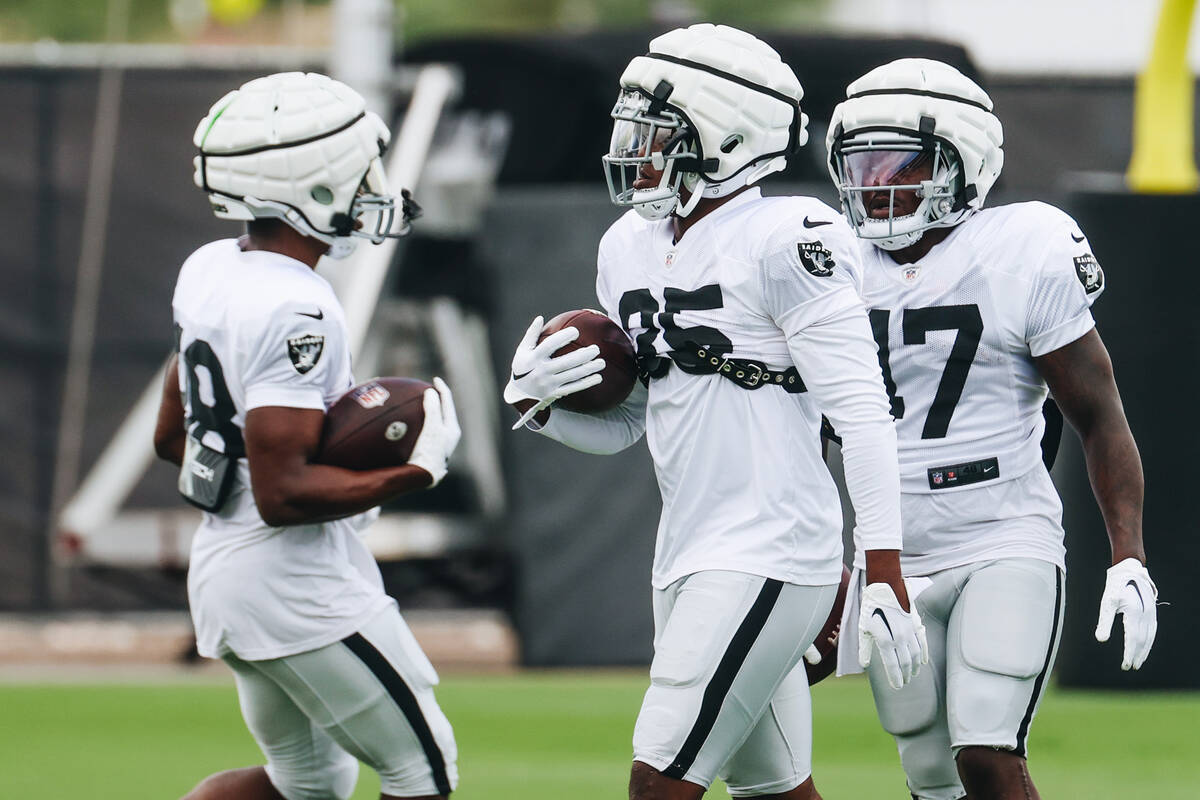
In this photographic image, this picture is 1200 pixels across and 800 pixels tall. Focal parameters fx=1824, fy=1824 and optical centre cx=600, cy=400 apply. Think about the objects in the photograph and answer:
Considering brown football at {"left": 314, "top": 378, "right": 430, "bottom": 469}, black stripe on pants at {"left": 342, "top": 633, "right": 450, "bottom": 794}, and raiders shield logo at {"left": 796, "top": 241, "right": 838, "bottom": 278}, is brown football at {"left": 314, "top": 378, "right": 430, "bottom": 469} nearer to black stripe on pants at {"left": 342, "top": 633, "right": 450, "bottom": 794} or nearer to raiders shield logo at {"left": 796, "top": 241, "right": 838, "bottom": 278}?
black stripe on pants at {"left": 342, "top": 633, "right": 450, "bottom": 794}

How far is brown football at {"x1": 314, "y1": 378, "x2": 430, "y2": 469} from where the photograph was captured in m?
3.97

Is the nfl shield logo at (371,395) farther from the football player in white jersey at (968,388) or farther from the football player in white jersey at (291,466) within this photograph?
the football player in white jersey at (968,388)

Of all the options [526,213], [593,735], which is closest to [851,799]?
[593,735]

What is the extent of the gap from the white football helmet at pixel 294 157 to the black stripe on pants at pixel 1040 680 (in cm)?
176

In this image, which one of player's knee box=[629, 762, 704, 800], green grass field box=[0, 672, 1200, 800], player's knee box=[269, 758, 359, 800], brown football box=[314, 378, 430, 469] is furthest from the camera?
green grass field box=[0, 672, 1200, 800]

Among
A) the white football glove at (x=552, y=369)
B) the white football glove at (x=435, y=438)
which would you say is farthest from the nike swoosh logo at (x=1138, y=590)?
the white football glove at (x=435, y=438)

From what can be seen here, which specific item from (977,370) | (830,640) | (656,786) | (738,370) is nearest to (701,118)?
(738,370)

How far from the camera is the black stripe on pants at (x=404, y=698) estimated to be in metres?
3.99

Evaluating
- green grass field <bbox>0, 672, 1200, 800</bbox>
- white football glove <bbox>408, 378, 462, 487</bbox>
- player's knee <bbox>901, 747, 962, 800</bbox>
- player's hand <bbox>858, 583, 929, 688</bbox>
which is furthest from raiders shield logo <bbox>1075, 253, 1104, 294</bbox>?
green grass field <bbox>0, 672, 1200, 800</bbox>

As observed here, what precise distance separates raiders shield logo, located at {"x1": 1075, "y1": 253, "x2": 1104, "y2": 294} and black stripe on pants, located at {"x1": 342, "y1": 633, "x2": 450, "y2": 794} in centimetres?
174

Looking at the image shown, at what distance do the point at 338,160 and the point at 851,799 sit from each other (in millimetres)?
3073

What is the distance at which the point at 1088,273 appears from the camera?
4039 millimetres

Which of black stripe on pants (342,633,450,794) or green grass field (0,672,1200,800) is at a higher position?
black stripe on pants (342,633,450,794)

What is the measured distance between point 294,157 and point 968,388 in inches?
62.6
